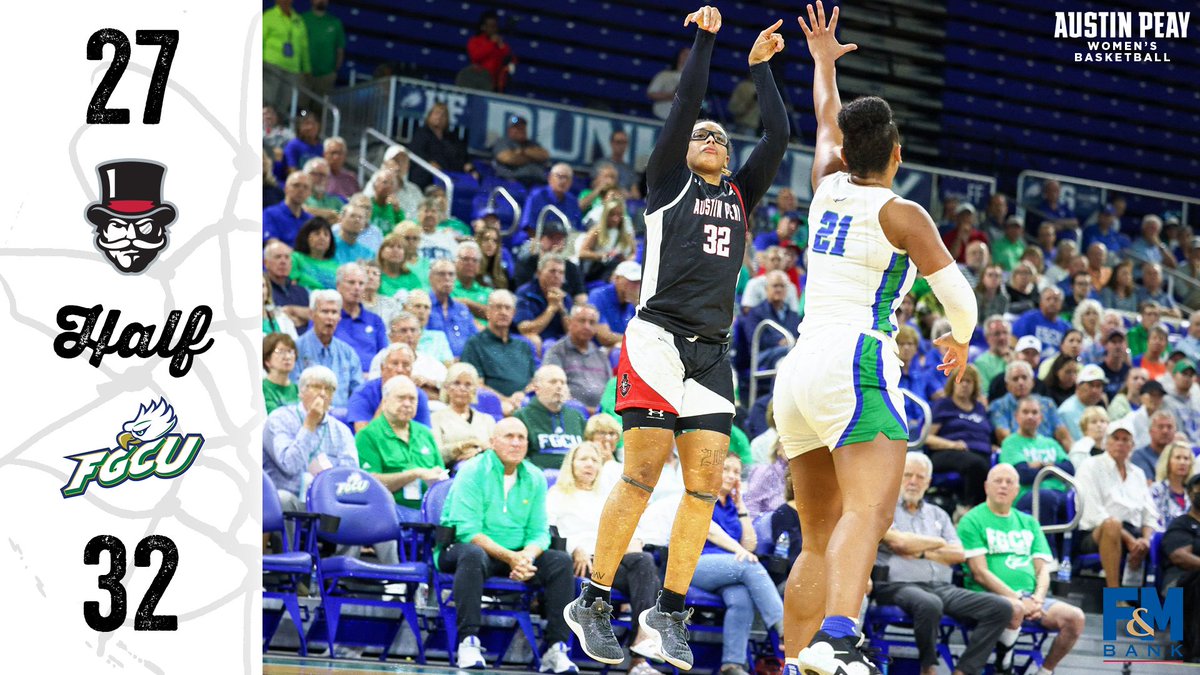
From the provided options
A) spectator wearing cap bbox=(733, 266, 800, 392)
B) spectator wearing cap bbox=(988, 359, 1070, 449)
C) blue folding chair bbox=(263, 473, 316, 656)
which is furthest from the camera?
spectator wearing cap bbox=(733, 266, 800, 392)

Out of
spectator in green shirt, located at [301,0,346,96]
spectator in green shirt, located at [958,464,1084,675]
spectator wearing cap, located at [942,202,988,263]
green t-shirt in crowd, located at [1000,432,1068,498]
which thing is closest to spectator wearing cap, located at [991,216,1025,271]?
spectator wearing cap, located at [942,202,988,263]

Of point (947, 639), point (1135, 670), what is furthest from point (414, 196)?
point (1135, 670)

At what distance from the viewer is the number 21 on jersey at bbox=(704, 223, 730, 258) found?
5.61 meters

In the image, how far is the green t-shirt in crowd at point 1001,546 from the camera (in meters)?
9.09

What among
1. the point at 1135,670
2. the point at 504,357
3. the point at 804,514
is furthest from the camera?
the point at 504,357

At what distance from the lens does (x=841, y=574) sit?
4.59 m

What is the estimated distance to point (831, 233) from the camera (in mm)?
4891

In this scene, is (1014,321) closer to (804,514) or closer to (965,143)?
(965,143)

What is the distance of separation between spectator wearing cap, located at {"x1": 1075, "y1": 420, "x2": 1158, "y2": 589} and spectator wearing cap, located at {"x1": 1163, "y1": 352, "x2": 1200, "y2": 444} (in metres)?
1.98

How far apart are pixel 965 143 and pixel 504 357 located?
1093 cm

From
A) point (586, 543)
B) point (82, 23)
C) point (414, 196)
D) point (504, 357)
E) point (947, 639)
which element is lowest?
point (947, 639)

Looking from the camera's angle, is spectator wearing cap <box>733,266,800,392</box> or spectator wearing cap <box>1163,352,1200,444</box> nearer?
spectator wearing cap <box>733,266,800,392</box>

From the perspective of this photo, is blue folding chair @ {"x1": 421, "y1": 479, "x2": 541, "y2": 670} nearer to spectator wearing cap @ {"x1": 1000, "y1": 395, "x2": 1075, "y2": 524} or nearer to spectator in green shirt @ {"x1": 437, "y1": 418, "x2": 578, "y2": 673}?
spectator in green shirt @ {"x1": 437, "y1": 418, "x2": 578, "y2": 673}

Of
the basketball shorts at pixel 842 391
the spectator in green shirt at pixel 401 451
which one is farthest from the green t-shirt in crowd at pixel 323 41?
the basketball shorts at pixel 842 391
